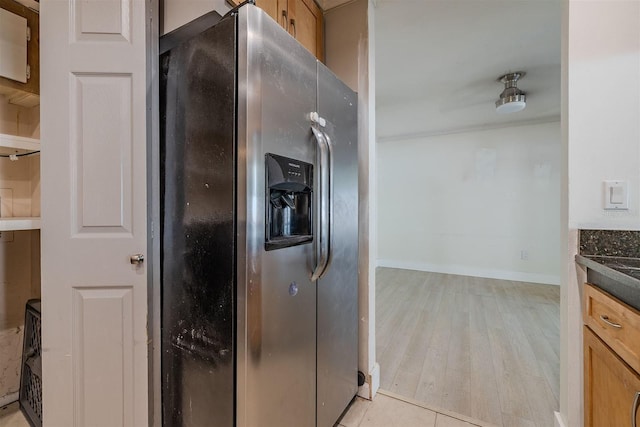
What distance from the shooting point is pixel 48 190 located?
99cm

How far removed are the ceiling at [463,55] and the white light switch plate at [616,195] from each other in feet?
4.81


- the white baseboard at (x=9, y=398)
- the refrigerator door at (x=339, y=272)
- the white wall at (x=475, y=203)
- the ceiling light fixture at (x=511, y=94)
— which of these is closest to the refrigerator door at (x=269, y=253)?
the refrigerator door at (x=339, y=272)

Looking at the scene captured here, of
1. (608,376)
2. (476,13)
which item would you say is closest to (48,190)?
(608,376)

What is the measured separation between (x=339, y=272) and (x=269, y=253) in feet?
1.74

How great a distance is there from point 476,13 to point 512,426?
2617 mm

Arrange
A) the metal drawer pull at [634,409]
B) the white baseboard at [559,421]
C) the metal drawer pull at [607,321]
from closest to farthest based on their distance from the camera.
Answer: the metal drawer pull at [634,409]
the metal drawer pull at [607,321]
the white baseboard at [559,421]

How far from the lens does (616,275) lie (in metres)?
0.81

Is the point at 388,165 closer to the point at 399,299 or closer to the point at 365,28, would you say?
the point at 399,299

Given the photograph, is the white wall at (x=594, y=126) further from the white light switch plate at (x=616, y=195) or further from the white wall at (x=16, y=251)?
the white wall at (x=16, y=251)

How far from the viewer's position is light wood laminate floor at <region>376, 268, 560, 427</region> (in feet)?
5.25

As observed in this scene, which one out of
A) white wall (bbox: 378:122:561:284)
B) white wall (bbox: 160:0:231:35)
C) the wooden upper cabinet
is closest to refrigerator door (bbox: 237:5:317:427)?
white wall (bbox: 160:0:231:35)

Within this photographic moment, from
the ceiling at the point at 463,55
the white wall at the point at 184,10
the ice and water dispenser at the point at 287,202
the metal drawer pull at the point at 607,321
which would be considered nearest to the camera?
the metal drawer pull at the point at 607,321

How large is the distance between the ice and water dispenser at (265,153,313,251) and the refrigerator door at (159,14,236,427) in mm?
138

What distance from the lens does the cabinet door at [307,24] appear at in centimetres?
145
